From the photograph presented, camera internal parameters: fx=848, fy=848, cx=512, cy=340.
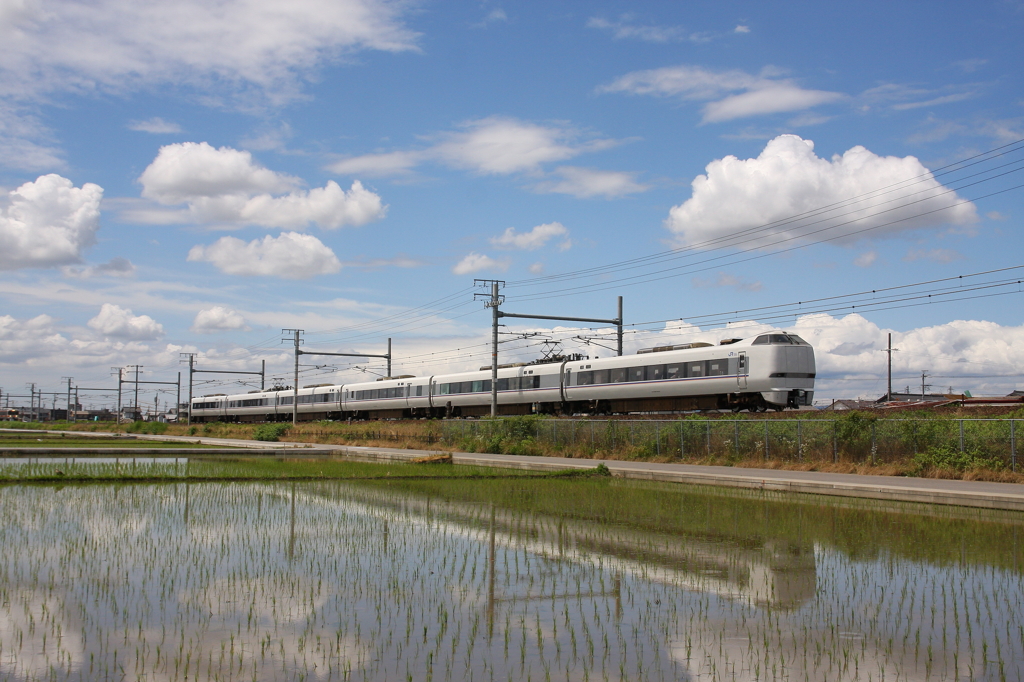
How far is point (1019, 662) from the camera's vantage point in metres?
6.67

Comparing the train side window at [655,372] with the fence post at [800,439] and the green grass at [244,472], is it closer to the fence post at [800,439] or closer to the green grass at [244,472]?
the fence post at [800,439]

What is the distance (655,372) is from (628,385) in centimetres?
228

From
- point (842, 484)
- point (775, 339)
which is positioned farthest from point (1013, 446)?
point (775, 339)

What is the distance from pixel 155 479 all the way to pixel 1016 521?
67.4 ft

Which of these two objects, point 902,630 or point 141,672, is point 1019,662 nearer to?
point 902,630

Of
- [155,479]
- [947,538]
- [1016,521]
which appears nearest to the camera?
[947,538]

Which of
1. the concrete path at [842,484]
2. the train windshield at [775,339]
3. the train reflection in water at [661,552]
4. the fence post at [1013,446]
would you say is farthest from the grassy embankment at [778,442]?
the train reflection in water at [661,552]

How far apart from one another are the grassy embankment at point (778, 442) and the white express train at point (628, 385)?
2.48 m

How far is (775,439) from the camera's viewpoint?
94.3 feet

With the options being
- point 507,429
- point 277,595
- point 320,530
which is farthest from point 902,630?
point 507,429

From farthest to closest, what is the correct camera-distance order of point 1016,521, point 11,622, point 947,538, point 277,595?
1. point 1016,521
2. point 947,538
3. point 277,595
4. point 11,622

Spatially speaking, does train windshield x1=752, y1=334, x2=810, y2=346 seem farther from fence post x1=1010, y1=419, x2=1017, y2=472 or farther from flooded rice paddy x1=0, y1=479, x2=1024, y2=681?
flooded rice paddy x1=0, y1=479, x2=1024, y2=681

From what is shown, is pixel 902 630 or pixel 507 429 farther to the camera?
pixel 507 429

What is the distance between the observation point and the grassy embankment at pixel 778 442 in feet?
74.9
